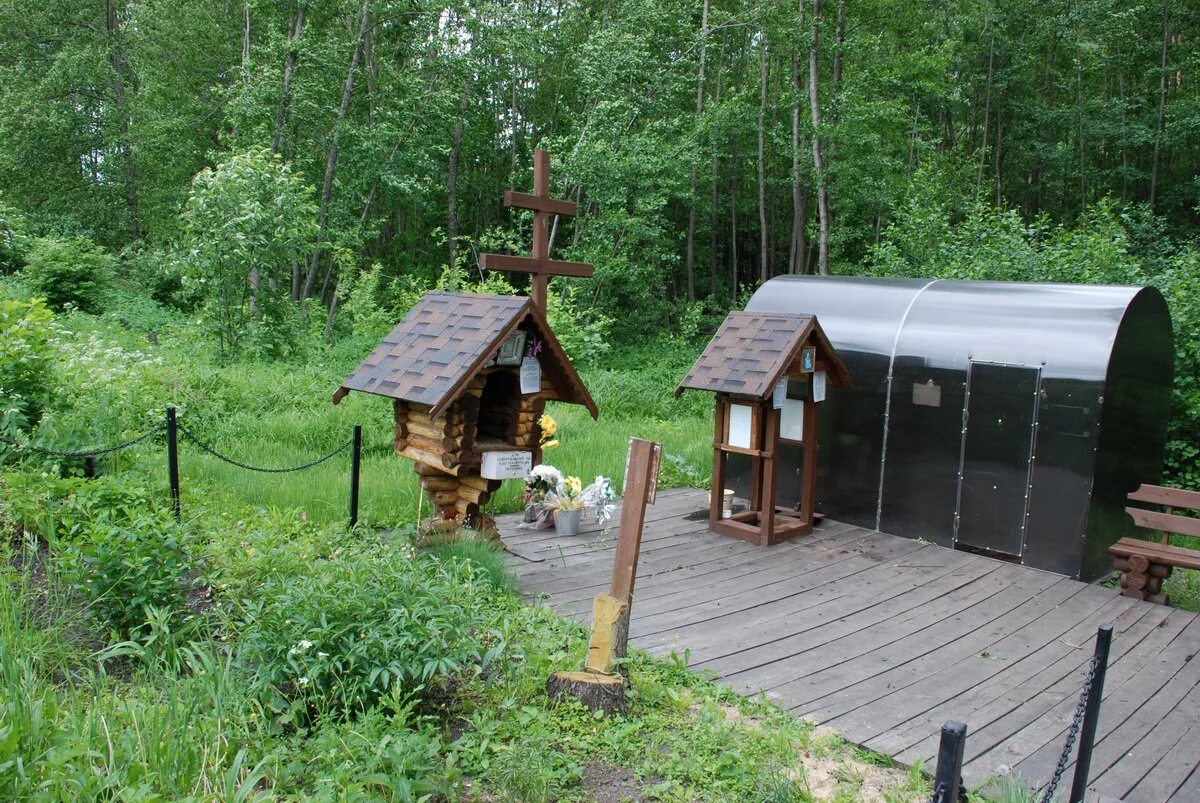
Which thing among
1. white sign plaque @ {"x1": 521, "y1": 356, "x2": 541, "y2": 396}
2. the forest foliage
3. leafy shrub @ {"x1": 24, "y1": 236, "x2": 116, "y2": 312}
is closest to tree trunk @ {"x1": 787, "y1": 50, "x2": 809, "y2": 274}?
the forest foliage

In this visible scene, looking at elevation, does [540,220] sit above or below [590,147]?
below

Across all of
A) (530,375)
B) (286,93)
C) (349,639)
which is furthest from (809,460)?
(286,93)

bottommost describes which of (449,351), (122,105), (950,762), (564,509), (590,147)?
(564,509)

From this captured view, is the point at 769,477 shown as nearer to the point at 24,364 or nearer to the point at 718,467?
the point at 718,467

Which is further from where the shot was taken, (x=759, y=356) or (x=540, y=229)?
(x=759, y=356)

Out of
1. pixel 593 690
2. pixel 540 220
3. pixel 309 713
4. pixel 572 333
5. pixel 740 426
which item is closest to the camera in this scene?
pixel 309 713

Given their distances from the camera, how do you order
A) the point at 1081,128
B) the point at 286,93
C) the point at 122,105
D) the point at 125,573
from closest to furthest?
the point at 125,573
the point at 286,93
the point at 122,105
the point at 1081,128

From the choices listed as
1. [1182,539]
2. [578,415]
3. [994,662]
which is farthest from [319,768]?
[1182,539]

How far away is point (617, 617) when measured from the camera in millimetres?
4461

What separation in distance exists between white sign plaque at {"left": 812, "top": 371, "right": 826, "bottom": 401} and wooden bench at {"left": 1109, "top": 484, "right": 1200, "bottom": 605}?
8.78 feet

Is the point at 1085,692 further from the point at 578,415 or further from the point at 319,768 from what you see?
the point at 578,415

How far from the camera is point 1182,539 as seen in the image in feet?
33.1

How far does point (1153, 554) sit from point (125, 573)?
7187 mm

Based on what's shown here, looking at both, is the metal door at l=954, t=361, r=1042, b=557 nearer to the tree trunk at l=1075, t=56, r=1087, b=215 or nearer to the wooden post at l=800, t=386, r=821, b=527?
the wooden post at l=800, t=386, r=821, b=527
